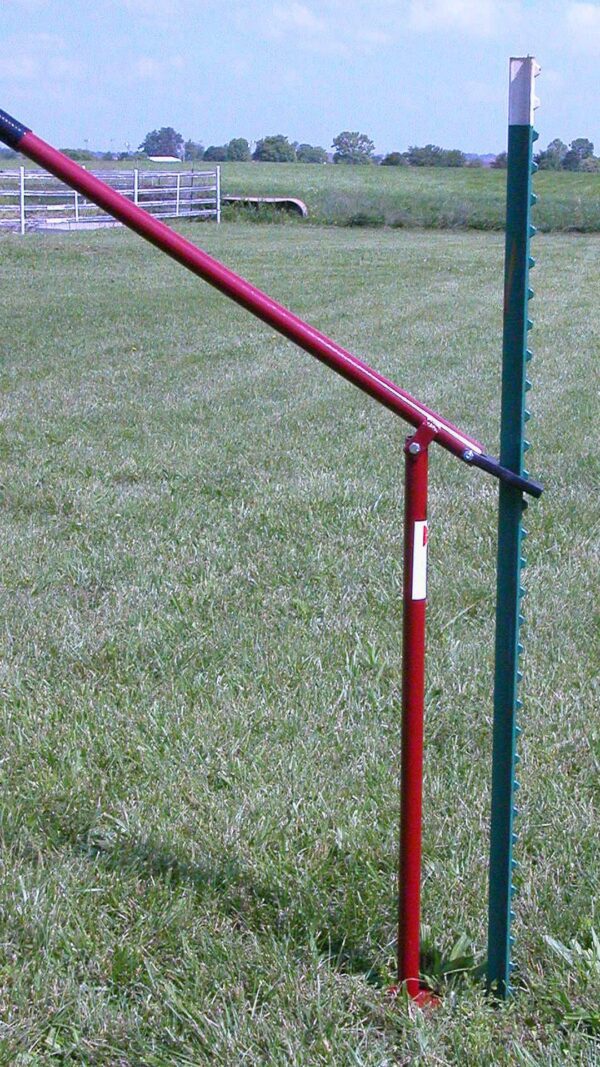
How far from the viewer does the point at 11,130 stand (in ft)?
5.76

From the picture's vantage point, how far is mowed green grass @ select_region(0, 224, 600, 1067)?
2152 mm

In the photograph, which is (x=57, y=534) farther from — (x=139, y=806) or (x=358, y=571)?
(x=139, y=806)

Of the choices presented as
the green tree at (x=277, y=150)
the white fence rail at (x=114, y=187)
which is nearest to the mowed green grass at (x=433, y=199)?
the white fence rail at (x=114, y=187)

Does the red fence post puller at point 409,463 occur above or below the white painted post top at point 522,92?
below

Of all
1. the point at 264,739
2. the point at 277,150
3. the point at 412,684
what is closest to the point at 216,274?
the point at 412,684

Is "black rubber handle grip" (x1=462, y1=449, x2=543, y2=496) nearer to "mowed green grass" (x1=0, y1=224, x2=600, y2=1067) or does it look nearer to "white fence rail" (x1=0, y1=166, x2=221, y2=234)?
"mowed green grass" (x1=0, y1=224, x2=600, y2=1067)

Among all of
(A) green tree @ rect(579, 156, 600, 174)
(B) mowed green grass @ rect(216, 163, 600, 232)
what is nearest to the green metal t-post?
(A) green tree @ rect(579, 156, 600, 174)

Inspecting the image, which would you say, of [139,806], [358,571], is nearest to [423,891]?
[139,806]

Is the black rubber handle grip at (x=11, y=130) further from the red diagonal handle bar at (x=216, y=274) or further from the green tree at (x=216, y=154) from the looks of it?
the green tree at (x=216, y=154)

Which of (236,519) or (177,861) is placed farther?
(236,519)

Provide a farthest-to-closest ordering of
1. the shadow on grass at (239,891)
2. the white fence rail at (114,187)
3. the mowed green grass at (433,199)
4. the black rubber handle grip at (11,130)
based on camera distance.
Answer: the mowed green grass at (433,199), the white fence rail at (114,187), the shadow on grass at (239,891), the black rubber handle grip at (11,130)

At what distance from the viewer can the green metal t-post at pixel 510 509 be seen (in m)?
1.79

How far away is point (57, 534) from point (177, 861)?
2459mm

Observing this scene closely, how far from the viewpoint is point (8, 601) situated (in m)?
4.09
